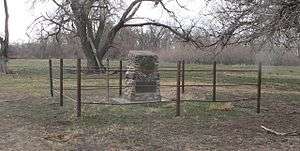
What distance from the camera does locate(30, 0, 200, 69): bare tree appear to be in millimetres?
26984

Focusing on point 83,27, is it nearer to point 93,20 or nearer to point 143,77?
point 93,20

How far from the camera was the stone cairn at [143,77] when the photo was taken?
13438 millimetres

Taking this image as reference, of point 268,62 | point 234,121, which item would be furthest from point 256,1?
point 268,62

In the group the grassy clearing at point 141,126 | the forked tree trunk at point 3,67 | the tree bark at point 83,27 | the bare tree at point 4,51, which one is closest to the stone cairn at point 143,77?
the grassy clearing at point 141,126

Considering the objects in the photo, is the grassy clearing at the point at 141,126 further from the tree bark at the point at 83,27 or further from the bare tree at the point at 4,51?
the bare tree at the point at 4,51

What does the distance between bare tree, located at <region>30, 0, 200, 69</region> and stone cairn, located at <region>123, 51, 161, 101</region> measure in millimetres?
13366

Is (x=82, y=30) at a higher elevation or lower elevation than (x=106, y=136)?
higher

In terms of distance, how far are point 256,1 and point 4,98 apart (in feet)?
28.2

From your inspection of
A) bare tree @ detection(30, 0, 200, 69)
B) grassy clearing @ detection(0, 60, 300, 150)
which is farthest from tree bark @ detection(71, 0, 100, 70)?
grassy clearing @ detection(0, 60, 300, 150)

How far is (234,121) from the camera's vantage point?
10.4m

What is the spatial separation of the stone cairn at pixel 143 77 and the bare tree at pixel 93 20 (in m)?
13.4

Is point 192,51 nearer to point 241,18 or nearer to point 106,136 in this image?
point 241,18

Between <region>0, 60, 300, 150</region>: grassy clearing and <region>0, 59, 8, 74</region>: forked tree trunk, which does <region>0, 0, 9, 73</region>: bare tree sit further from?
<region>0, 60, 300, 150</region>: grassy clearing

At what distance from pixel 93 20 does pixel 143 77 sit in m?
16.3
